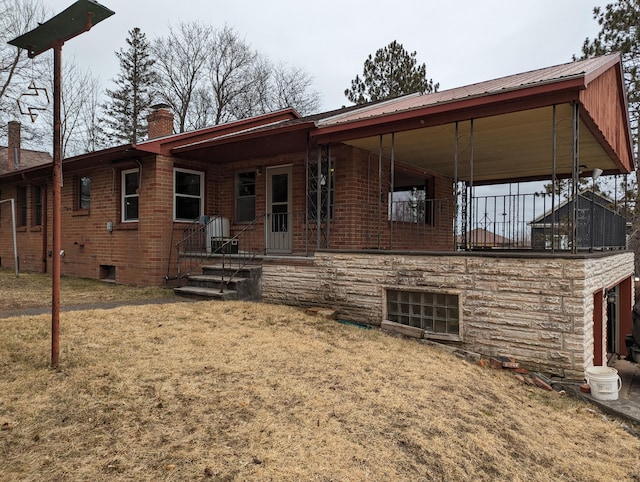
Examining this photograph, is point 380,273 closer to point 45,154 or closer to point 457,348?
point 457,348

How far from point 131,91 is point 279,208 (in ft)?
72.5

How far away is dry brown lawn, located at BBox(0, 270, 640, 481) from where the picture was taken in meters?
2.48

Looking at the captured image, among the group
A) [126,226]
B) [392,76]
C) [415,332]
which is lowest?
[415,332]

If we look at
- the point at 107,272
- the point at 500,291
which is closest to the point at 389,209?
the point at 500,291

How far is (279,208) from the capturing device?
939cm

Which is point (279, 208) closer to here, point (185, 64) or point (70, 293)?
point (70, 293)

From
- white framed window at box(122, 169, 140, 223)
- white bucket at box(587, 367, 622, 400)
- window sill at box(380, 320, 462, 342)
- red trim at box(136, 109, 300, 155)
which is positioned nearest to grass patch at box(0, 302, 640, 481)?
white bucket at box(587, 367, 622, 400)

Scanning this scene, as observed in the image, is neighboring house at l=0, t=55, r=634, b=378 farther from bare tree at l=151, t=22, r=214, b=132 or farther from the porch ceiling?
bare tree at l=151, t=22, r=214, b=132

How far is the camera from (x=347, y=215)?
8.02 m

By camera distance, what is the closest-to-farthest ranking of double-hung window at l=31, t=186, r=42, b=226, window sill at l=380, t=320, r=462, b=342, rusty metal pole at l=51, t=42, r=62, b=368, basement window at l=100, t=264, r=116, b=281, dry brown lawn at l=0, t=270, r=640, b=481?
dry brown lawn at l=0, t=270, r=640, b=481 → rusty metal pole at l=51, t=42, r=62, b=368 → window sill at l=380, t=320, r=462, b=342 → basement window at l=100, t=264, r=116, b=281 → double-hung window at l=31, t=186, r=42, b=226

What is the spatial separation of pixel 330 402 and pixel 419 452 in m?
0.84

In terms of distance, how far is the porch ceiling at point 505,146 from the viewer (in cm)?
621

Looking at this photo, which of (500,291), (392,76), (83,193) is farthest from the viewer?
(392,76)

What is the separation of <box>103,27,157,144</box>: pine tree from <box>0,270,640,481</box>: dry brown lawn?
24.4 metres
